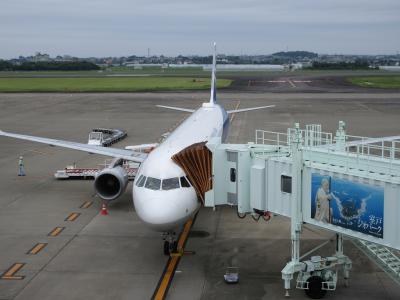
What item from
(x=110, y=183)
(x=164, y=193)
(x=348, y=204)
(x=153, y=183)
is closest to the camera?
(x=348, y=204)

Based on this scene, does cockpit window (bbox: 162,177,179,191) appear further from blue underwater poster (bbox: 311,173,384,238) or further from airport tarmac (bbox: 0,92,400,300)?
blue underwater poster (bbox: 311,173,384,238)

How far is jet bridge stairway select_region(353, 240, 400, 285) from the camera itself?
51.3 feet

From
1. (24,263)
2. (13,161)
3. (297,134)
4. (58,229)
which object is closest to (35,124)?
(13,161)

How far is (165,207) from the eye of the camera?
58.1 feet

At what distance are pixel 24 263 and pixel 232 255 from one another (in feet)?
23.2

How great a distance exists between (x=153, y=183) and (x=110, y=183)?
7863mm

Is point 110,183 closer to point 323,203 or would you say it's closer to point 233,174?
point 233,174

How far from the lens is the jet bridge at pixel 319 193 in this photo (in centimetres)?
1405

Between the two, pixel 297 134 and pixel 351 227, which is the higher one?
pixel 297 134

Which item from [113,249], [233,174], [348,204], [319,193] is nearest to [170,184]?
[233,174]

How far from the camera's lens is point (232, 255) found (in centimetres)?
1992

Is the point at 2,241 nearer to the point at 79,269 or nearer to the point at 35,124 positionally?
the point at 79,269

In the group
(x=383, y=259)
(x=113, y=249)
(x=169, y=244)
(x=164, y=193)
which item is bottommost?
(x=113, y=249)

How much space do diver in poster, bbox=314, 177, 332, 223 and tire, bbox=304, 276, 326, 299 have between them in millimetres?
1928
